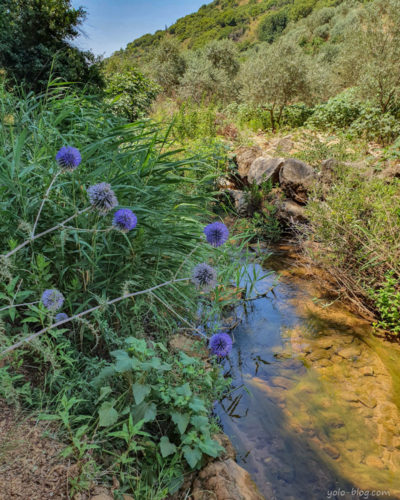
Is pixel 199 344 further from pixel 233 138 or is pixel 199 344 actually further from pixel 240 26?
pixel 240 26

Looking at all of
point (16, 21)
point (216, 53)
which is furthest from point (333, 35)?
point (16, 21)

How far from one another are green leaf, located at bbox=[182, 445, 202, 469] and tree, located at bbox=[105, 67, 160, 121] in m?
8.17

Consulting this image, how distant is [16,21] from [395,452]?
33.3ft

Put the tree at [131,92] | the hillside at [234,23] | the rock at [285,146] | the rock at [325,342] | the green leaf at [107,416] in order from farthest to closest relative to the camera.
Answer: the hillside at [234,23], the tree at [131,92], the rock at [285,146], the rock at [325,342], the green leaf at [107,416]

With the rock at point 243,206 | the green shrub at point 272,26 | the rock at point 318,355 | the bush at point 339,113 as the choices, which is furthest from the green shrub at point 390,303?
the green shrub at point 272,26

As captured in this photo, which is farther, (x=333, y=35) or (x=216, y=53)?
(x=333, y=35)

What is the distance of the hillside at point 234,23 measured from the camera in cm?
4195

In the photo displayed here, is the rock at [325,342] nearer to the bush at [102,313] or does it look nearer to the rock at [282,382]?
the rock at [282,382]

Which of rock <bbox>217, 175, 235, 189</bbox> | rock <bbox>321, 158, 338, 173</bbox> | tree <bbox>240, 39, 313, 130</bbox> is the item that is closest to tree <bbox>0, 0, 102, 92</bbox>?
rock <bbox>217, 175, 235, 189</bbox>

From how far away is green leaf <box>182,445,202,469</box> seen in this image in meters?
1.42

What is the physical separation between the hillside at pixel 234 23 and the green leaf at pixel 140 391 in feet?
154

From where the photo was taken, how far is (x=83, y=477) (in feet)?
4.16

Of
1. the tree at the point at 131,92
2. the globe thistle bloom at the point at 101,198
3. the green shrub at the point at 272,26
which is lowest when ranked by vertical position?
the globe thistle bloom at the point at 101,198

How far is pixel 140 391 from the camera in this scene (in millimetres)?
1462
